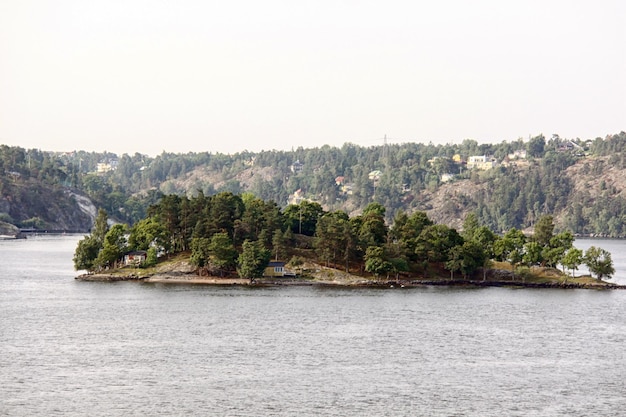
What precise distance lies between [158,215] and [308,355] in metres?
76.2

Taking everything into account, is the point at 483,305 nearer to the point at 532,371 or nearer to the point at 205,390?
the point at 532,371

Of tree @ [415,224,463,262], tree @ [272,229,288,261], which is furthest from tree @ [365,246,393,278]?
tree @ [272,229,288,261]

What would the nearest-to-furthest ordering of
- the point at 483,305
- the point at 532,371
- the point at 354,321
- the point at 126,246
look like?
the point at 532,371 → the point at 354,321 → the point at 483,305 → the point at 126,246

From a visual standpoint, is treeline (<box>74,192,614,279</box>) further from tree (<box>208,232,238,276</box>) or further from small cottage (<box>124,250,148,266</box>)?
small cottage (<box>124,250,148,266</box>)

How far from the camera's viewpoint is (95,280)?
140125 mm

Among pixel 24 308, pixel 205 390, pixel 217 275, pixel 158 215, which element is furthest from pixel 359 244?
pixel 205 390

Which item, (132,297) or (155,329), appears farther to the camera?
(132,297)

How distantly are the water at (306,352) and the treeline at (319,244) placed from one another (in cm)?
748

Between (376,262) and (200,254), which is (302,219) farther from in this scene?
(200,254)

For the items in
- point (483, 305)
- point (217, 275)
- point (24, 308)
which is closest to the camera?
point (24, 308)

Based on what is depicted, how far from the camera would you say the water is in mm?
66562

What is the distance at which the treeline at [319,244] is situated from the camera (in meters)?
139

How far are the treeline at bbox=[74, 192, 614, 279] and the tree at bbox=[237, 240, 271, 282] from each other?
0.40 feet

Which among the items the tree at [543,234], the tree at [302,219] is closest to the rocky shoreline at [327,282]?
the tree at [543,234]
